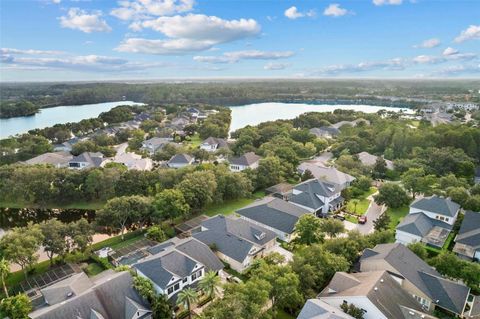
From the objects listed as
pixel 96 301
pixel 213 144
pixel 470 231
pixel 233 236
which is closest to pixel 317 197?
pixel 233 236

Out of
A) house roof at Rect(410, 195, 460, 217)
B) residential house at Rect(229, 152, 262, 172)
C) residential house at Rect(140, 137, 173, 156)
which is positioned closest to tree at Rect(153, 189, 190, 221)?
residential house at Rect(229, 152, 262, 172)

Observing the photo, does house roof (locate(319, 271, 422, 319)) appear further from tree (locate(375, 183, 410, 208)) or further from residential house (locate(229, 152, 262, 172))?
residential house (locate(229, 152, 262, 172))

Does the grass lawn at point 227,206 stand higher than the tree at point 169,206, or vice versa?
the tree at point 169,206

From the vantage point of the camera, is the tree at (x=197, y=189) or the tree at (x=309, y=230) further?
the tree at (x=197, y=189)

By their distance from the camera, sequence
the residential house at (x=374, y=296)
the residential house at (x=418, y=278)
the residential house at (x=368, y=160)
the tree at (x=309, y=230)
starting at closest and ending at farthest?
the residential house at (x=374, y=296), the residential house at (x=418, y=278), the tree at (x=309, y=230), the residential house at (x=368, y=160)

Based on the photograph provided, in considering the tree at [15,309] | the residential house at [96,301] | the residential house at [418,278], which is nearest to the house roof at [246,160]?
the residential house at [418,278]

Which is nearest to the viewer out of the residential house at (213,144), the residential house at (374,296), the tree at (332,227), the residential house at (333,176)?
the residential house at (374,296)

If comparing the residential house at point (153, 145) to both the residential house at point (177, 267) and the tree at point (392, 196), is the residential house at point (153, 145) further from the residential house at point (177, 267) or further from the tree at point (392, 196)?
the tree at point (392, 196)

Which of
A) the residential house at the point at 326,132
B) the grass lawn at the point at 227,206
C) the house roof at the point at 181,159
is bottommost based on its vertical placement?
the grass lawn at the point at 227,206
